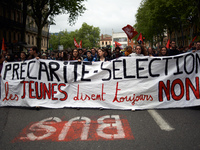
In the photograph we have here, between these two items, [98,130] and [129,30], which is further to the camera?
[129,30]

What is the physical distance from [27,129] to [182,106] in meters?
3.77

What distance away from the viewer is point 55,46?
106 m

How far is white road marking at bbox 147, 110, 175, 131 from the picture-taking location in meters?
4.19

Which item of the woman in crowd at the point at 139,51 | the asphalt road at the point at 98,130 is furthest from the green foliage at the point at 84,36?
the asphalt road at the point at 98,130

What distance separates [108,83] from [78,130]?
2.05 m

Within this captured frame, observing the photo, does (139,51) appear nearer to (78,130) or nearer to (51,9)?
(78,130)

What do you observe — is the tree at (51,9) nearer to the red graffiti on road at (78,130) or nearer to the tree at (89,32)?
the red graffiti on road at (78,130)

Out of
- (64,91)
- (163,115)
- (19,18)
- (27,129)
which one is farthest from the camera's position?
(19,18)

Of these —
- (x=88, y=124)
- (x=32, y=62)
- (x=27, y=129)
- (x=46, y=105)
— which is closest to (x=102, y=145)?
(x=88, y=124)

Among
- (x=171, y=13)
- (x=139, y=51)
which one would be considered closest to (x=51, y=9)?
(x=171, y=13)

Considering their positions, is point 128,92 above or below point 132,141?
above

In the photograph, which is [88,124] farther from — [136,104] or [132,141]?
[136,104]

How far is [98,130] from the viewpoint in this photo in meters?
4.17

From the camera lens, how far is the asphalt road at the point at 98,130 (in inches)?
138
